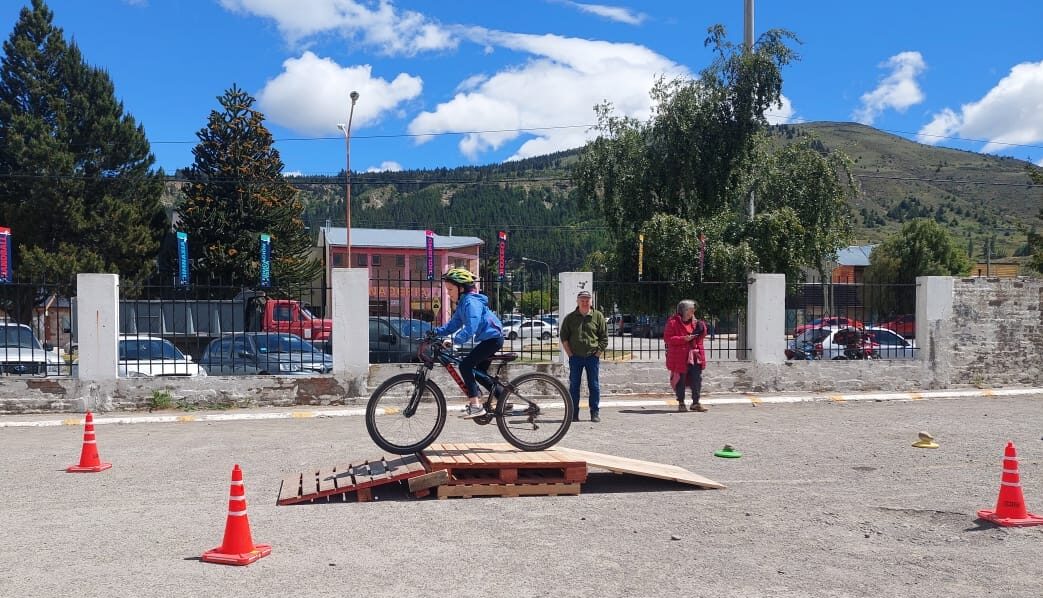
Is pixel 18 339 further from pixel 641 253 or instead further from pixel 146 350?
pixel 641 253

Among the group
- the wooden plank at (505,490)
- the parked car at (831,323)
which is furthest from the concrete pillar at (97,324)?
the parked car at (831,323)

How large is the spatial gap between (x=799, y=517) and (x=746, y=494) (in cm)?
82

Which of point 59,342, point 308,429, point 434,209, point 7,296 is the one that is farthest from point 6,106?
point 434,209

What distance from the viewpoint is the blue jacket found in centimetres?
829

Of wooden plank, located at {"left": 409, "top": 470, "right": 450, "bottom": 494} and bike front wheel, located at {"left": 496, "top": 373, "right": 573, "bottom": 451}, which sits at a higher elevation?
bike front wheel, located at {"left": 496, "top": 373, "right": 573, "bottom": 451}

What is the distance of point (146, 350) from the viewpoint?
14680mm

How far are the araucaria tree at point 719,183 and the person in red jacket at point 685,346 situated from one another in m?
10.4

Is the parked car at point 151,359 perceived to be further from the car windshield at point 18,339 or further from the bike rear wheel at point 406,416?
the bike rear wheel at point 406,416

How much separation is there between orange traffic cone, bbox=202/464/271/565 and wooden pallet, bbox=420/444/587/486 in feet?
6.46

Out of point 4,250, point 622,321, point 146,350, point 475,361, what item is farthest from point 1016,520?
point 4,250

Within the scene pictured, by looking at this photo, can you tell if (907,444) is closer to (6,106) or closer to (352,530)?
(352,530)

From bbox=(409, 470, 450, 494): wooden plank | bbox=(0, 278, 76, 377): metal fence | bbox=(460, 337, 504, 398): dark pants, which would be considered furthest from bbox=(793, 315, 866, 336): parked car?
bbox=(0, 278, 76, 377): metal fence

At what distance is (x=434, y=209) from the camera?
521 feet

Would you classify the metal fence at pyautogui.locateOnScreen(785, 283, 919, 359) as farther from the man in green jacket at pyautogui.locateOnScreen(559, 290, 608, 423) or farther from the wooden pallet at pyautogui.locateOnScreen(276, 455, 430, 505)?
the wooden pallet at pyautogui.locateOnScreen(276, 455, 430, 505)
